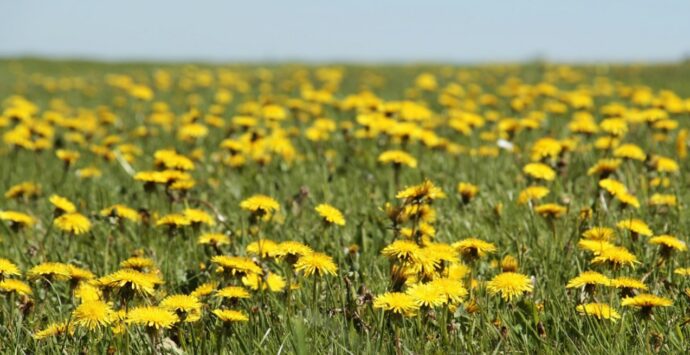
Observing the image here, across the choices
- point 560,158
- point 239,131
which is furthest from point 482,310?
point 239,131

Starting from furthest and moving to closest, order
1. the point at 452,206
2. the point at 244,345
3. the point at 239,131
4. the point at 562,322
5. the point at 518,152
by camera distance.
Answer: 1. the point at 239,131
2. the point at 518,152
3. the point at 452,206
4. the point at 562,322
5. the point at 244,345

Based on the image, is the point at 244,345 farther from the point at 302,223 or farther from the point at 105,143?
the point at 105,143

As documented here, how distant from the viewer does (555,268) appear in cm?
242

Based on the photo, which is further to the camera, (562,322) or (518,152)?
(518,152)

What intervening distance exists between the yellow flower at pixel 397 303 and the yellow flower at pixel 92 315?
2.11ft

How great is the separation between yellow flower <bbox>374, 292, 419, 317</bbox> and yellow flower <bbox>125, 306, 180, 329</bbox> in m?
0.47

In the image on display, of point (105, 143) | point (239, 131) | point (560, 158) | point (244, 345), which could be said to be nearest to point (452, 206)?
point (560, 158)

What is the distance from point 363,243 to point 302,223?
0.41 metres

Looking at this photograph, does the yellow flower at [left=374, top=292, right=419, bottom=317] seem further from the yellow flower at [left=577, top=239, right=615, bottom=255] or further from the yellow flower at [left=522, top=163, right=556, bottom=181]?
the yellow flower at [left=522, top=163, right=556, bottom=181]

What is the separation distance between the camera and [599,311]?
1.84m

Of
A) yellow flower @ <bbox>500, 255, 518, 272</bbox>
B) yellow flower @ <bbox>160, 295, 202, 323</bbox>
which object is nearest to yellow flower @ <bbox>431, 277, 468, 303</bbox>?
yellow flower @ <bbox>500, 255, 518, 272</bbox>

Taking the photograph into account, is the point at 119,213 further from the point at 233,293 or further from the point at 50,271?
the point at 233,293

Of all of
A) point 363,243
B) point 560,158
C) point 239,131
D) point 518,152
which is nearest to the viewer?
point 363,243

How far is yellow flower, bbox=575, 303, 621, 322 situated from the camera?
1831 mm
